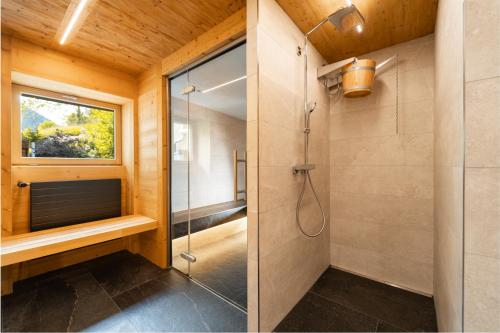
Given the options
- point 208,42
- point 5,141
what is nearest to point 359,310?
point 208,42

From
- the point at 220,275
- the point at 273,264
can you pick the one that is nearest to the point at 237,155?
the point at 273,264

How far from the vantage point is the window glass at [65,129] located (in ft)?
7.46

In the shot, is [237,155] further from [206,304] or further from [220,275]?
[206,304]

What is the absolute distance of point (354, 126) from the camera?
226 cm

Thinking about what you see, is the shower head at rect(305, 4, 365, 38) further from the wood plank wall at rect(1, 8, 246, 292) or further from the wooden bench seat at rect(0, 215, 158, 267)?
the wooden bench seat at rect(0, 215, 158, 267)

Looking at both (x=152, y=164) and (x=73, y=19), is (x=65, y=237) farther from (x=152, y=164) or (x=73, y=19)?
(x=73, y=19)

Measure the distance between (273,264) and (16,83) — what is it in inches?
129

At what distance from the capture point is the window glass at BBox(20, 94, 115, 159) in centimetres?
227

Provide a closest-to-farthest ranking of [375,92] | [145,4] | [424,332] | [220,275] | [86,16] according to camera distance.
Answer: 1. [424,332]
2. [145,4]
3. [86,16]
4. [220,275]
5. [375,92]

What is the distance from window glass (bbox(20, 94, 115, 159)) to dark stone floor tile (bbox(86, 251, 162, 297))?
139 centimetres

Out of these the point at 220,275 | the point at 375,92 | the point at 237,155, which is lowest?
the point at 220,275

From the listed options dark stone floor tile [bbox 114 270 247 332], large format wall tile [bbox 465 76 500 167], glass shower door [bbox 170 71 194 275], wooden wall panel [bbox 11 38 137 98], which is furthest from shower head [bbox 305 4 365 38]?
wooden wall panel [bbox 11 38 137 98]

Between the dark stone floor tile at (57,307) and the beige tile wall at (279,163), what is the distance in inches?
54.8

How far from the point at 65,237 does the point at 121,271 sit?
0.71 m
